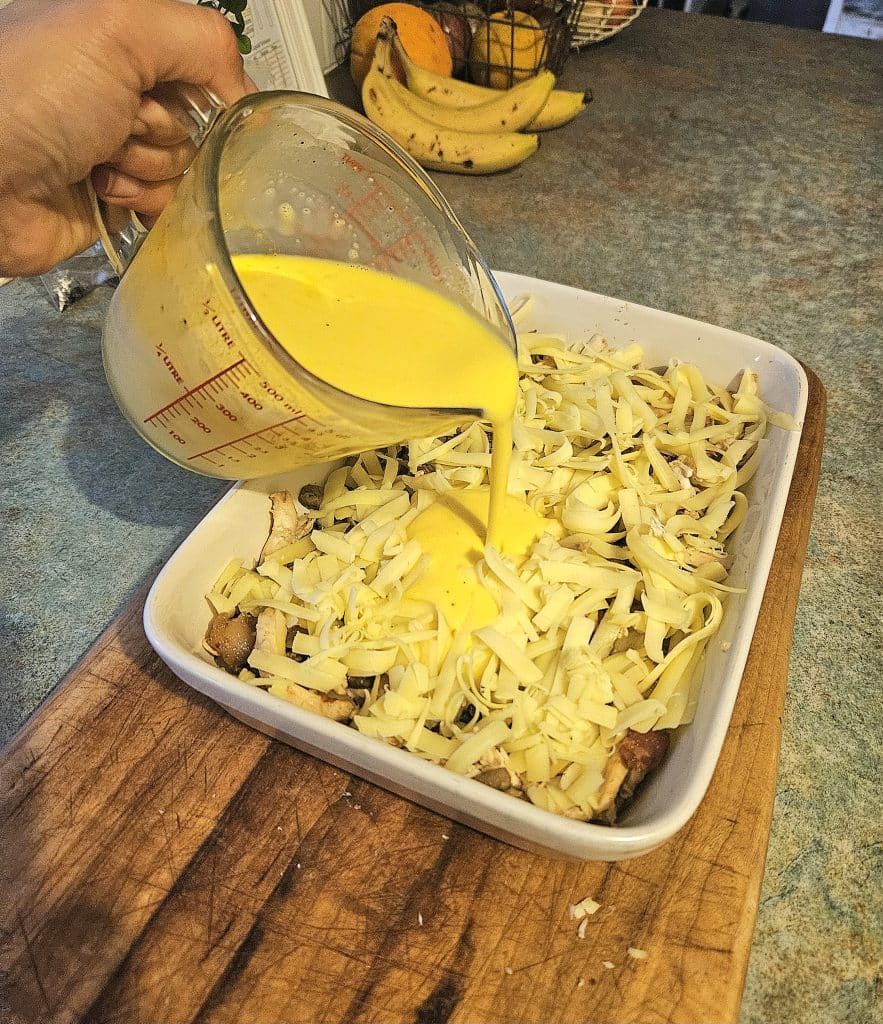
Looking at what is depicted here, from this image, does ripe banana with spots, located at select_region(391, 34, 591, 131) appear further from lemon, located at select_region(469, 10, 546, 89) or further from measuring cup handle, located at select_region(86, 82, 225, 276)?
measuring cup handle, located at select_region(86, 82, 225, 276)

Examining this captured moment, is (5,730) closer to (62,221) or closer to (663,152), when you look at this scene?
(62,221)

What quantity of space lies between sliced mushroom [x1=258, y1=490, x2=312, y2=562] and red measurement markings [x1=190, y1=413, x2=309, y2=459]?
0.30m

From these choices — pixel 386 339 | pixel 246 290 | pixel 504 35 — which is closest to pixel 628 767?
pixel 386 339

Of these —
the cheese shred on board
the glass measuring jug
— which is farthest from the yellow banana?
the glass measuring jug

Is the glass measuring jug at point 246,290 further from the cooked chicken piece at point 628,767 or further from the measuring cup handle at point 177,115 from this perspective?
the cooked chicken piece at point 628,767

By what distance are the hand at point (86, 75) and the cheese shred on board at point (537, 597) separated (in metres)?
0.63

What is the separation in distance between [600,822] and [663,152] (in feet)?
8.53

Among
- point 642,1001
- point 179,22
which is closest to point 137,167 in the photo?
point 179,22

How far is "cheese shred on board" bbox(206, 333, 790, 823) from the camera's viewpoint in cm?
116

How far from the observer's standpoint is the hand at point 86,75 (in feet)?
3.83

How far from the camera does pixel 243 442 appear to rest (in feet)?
3.61

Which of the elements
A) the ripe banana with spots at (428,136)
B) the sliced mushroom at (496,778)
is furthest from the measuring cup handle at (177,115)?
the ripe banana with spots at (428,136)

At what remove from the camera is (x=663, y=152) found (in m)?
2.97

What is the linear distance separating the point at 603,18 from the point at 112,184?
257cm
